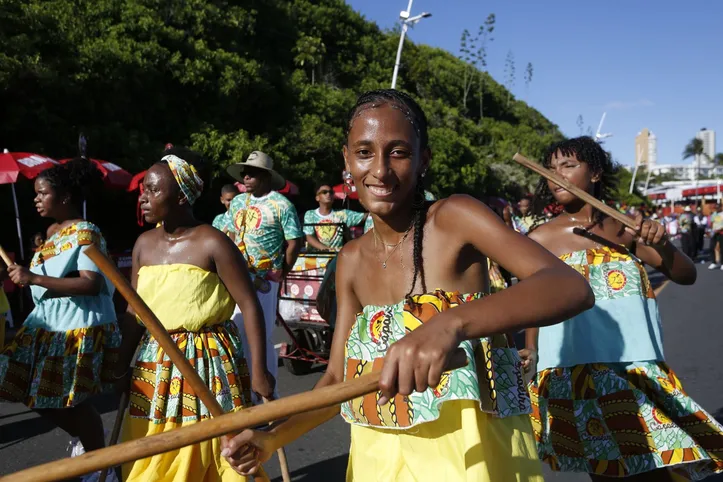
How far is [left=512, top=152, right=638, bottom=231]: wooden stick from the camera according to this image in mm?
2381

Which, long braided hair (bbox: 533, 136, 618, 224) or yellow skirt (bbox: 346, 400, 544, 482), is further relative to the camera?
long braided hair (bbox: 533, 136, 618, 224)

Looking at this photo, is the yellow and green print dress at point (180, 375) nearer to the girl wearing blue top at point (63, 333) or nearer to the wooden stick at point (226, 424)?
the girl wearing blue top at point (63, 333)

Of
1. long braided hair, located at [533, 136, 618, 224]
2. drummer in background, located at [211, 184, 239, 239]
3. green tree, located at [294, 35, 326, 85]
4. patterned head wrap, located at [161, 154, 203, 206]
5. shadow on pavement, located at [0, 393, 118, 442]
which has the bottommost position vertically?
shadow on pavement, located at [0, 393, 118, 442]

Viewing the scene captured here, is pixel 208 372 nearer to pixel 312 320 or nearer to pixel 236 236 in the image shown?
pixel 236 236

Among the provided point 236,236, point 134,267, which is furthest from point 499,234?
point 236,236

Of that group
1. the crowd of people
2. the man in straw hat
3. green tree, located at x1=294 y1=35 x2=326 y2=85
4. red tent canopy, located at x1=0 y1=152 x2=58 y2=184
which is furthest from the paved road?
green tree, located at x1=294 y1=35 x2=326 y2=85

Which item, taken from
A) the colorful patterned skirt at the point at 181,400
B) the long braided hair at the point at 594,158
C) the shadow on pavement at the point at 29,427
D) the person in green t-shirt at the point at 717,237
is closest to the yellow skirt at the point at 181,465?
the colorful patterned skirt at the point at 181,400

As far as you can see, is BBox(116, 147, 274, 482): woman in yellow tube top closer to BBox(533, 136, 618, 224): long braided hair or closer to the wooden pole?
the wooden pole

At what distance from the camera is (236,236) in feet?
19.8

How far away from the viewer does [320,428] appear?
17.0 feet

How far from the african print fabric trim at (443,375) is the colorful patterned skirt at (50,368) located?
8.03 ft

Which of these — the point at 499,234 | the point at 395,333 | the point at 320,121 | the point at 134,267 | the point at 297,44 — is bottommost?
the point at 134,267

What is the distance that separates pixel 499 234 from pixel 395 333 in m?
0.40

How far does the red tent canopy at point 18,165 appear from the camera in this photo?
8.15m
